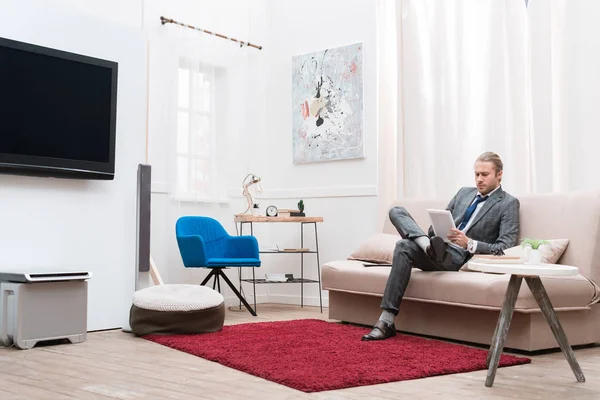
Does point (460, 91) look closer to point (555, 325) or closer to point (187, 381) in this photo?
point (555, 325)

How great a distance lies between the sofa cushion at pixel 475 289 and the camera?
12.2ft

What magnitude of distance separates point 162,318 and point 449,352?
1.77 meters

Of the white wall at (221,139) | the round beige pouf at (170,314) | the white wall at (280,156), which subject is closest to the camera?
the round beige pouf at (170,314)

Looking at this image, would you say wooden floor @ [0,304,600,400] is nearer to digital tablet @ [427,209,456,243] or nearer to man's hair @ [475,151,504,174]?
digital tablet @ [427,209,456,243]

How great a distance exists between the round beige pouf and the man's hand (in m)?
1.54

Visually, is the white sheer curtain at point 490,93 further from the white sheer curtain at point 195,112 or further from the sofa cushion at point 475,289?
the white sheer curtain at point 195,112

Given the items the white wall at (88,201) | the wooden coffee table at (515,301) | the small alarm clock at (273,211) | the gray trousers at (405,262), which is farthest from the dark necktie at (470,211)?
the white wall at (88,201)

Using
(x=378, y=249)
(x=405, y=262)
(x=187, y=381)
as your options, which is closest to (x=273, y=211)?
(x=378, y=249)

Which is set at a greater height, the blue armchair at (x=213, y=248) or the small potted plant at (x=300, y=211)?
the small potted plant at (x=300, y=211)

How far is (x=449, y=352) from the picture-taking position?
3.65 meters

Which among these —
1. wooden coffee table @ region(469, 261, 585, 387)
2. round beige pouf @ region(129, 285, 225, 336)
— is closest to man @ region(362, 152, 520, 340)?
wooden coffee table @ region(469, 261, 585, 387)

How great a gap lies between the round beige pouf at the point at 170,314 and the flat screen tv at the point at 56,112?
2.87 feet

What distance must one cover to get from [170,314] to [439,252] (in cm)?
168

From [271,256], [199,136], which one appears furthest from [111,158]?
[271,256]
